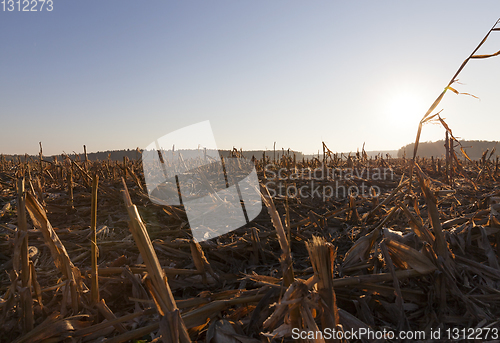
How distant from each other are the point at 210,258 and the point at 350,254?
3.50 ft

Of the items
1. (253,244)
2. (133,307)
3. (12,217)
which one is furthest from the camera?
(12,217)

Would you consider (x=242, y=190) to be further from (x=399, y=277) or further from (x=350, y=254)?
(x=399, y=277)

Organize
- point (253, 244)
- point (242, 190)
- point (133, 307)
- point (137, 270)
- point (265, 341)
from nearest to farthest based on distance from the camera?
point (265, 341), point (133, 307), point (137, 270), point (253, 244), point (242, 190)

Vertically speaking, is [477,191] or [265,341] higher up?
[477,191]

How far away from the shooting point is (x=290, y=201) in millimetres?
3523

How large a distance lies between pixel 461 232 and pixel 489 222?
197 millimetres

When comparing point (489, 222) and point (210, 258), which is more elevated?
point (489, 222)

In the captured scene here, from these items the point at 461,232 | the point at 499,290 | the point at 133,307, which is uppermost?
the point at 461,232

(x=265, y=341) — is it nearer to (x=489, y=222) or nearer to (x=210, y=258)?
(x=210, y=258)

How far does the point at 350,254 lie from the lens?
1.70 meters

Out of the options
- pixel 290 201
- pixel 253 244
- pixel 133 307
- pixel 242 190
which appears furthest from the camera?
pixel 242 190

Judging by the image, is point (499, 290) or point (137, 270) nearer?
point (499, 290)

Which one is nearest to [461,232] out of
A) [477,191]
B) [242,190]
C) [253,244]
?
[253,244]

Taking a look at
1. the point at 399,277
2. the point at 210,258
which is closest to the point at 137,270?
the point at 210,258
